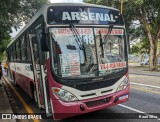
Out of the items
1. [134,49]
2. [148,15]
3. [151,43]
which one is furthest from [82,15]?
[134,49]

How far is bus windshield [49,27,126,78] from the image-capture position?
21.3ft

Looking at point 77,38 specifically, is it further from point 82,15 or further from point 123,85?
point 123,85

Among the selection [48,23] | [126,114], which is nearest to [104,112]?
[126,114]

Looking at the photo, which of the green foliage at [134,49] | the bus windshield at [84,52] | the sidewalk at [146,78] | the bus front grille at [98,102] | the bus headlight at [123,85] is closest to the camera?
the bus windshield at [84,52]

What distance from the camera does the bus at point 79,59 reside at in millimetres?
6434

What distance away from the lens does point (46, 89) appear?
6.96 m

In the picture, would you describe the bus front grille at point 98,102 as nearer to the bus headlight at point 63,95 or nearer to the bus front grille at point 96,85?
the bus front grille at point 96,85

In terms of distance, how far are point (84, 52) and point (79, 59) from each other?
0.79 feet

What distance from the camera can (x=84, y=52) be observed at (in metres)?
6.72

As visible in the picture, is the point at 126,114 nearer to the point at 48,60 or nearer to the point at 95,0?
the point at 48,60

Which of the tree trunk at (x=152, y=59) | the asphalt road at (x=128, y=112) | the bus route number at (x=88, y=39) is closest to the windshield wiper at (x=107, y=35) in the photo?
the bus route number at (x=88, y=39)

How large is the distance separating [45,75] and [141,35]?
34.5 metres

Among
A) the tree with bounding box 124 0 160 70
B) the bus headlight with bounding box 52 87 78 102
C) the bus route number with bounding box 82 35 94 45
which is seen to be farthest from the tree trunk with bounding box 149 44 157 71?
the bus headlight with bounding box 52 87 78 102

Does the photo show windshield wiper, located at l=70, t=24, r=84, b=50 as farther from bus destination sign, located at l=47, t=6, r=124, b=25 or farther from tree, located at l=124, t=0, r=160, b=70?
tree, located at l=124, t=0, r=160, b=70
